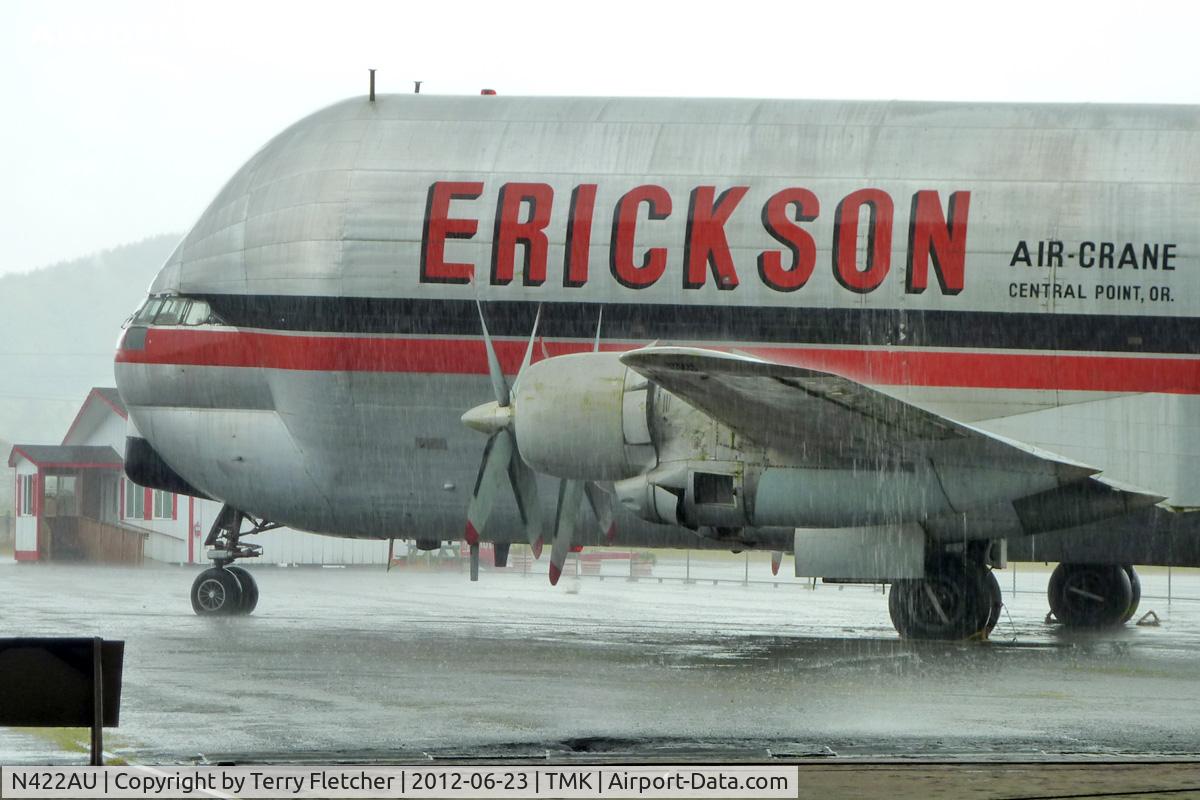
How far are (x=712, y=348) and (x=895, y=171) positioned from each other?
3.06m

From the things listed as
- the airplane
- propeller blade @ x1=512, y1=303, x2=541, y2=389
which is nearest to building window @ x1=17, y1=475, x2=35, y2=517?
the airplane

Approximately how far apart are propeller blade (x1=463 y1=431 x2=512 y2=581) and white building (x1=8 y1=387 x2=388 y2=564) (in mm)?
32019

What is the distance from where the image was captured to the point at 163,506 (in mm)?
51312

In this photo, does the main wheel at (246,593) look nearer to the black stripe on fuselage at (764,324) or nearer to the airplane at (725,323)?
the airplane at (725,323)

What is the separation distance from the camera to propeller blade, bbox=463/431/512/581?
58.8 ft

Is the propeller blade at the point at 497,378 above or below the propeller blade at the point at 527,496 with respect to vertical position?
above

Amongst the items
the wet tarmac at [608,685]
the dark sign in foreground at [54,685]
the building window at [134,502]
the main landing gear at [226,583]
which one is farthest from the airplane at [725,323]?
the building window at [134,502]

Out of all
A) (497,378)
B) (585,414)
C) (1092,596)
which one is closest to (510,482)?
(497,378)

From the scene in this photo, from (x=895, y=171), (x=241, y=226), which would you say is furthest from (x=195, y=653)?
(x=895, y=171)

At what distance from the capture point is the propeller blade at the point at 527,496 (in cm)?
1812

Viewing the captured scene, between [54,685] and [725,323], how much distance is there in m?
10.7

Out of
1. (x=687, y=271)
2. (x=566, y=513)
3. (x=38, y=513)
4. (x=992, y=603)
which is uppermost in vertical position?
(x=687, y=271)

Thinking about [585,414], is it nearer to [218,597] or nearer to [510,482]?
[510,482]

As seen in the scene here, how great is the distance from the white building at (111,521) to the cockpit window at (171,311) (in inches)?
1138
